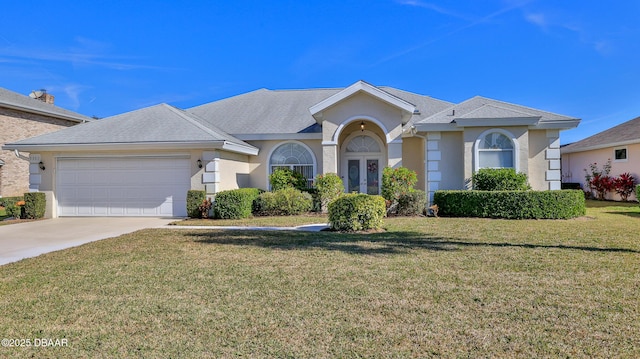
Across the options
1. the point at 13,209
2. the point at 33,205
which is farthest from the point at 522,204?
the point at 13,209

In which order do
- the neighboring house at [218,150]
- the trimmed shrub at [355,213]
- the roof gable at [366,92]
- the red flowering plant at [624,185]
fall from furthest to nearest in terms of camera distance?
the red flowering plant at [624,185], the roof gable at [366,92], the neighboring house at [218,150], the trimmed shrub at [355,213]

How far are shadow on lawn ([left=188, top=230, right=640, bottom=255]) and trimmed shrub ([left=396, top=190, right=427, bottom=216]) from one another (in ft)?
13.4

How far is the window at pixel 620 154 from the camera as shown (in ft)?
66.2

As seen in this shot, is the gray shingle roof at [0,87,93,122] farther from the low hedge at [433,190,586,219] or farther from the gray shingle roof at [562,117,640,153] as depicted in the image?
the gray shingle roof at [562,117,640,153]

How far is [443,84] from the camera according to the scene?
78.1 ft

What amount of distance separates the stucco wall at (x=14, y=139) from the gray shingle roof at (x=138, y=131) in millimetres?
7450

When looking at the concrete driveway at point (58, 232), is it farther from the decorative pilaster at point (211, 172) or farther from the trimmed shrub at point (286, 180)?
the trimmed shrub at point (286, 180)

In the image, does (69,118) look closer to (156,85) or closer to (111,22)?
(156,85)

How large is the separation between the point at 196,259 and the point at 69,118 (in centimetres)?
2286

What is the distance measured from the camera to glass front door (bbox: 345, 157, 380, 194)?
57.9 ft

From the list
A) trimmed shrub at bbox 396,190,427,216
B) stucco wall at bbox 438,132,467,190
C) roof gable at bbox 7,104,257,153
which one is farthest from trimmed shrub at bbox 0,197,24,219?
stucco wall at bbox 438,132,467,190

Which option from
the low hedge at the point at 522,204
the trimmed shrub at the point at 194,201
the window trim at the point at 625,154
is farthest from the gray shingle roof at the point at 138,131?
the window trim at the point at 625,154

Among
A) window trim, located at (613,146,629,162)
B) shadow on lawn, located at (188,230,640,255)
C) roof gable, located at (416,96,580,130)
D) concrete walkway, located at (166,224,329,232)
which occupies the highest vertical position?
roof gable, located at (416,96,580,130)

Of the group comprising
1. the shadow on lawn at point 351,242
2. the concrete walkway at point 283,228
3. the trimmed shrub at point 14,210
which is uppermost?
the trimmed shrub at point 14,210
